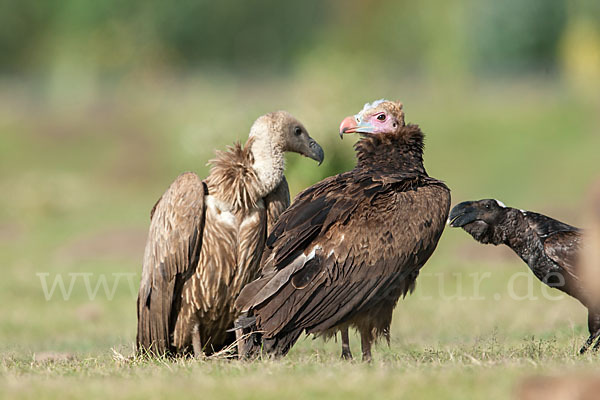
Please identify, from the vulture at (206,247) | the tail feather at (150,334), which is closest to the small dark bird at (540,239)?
the vulture at (206,247)

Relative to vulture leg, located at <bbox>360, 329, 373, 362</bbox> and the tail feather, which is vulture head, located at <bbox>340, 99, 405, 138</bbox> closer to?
vulture leg, located at <bbox>360, 329, 373, 362</bbox>

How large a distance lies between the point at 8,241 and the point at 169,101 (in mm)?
19897

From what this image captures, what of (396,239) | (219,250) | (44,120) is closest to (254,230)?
(219,250)

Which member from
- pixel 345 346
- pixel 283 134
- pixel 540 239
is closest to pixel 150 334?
pixel 345 346

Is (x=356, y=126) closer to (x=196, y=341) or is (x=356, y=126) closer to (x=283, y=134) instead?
(x=283, y=134)

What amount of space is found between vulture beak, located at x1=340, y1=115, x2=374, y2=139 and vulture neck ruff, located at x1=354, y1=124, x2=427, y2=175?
0.24 ft

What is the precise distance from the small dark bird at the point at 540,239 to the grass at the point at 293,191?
477mm

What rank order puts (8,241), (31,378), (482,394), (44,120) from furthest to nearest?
(44,120), (8,241), (31,378), (482,394)

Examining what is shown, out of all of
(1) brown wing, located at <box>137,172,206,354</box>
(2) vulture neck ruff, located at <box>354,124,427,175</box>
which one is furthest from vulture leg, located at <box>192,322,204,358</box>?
(2) vulture neck ruff, located at <box>354,124,427,175</box>

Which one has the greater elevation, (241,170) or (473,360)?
(241,170)

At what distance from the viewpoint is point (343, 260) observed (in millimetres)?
6570

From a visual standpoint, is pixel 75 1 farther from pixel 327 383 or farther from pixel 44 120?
pixel 327 383

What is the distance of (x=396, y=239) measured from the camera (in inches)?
260

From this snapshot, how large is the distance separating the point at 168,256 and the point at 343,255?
58.7 inches
